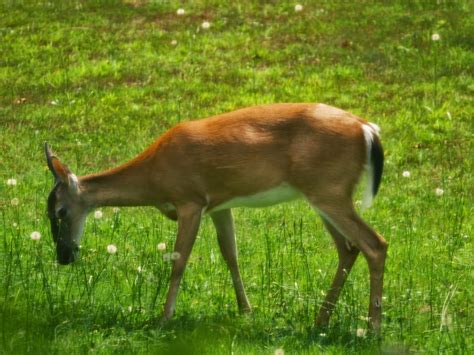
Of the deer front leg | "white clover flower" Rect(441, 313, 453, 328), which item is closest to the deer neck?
the deer front leg

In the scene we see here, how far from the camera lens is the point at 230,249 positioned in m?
7.46

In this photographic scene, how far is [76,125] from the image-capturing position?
41.2ft

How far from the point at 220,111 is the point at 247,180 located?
5.73 meters

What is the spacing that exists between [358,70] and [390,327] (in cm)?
737

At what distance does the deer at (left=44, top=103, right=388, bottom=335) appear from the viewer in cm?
683

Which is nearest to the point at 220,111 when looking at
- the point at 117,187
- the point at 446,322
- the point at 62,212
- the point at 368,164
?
the point at 117,187

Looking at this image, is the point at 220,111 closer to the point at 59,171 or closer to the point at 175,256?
the point at 59,171

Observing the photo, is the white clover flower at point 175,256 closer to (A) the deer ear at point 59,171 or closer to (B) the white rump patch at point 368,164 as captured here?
(A) the deer ear at point 59,171

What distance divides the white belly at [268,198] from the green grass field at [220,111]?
13.7 inches

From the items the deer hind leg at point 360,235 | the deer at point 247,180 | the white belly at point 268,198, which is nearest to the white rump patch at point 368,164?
the deer at point 247,180

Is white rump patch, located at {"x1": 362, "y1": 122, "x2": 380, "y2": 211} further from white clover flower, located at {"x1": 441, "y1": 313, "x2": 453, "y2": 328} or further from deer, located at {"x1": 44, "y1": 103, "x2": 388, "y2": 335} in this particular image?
white clover flower, located at {"x1": 441, "y1": 313, "x2": 453, "y2": 328}

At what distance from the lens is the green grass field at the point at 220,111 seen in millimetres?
6508

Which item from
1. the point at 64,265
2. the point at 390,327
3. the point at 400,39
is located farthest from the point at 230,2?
the point at 390,327

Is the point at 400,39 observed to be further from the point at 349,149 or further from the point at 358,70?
the point at 349,149
